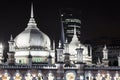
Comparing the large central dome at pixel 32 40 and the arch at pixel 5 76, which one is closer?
the arch at pixel 5 76

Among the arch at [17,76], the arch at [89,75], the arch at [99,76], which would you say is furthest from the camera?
the arch at [99,76]

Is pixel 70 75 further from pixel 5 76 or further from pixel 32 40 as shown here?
pixel 32 40

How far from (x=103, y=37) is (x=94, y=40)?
3.01 meters

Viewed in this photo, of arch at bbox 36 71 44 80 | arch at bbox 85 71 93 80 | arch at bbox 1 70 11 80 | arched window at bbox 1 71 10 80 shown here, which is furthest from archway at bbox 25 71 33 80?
arch at bbox 85 71 93 80

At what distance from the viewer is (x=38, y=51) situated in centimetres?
6781

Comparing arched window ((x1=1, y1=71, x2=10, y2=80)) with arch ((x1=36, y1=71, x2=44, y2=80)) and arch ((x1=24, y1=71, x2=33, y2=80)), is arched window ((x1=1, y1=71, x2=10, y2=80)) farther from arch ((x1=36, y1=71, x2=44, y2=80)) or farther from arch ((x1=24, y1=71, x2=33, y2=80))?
arch ((x1=36, y1=71, x2=44, y2=80))

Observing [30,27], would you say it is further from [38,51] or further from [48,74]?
[48,74]

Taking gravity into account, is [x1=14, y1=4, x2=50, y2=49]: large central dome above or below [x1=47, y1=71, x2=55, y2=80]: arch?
above

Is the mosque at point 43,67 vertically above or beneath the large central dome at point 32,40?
beneath

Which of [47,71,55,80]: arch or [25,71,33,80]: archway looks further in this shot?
[47,71,55,80]: arch

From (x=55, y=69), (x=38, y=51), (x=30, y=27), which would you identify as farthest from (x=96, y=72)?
(x=30, y=27)

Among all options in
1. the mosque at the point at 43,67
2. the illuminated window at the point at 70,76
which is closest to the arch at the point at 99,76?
the mosque at the point at 43,67

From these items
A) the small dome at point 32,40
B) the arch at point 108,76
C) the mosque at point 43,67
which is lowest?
the arch at point 108,76

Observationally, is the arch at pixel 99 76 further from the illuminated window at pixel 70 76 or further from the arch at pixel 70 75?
the illuminated window at pixel 70 76
